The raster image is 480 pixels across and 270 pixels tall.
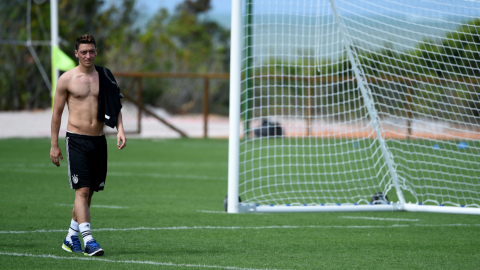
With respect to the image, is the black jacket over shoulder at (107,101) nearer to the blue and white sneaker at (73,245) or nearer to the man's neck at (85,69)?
the man's neck at (85,69)

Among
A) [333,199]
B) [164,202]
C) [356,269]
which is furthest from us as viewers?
[333,199]

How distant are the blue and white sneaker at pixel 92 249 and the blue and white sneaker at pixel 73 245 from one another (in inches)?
7.5

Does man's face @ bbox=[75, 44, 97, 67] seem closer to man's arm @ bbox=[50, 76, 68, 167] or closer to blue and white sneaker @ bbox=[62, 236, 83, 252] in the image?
man's arm @ bbox=[50, 76, 68, 167]

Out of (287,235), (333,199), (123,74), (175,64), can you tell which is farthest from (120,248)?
(175,64)

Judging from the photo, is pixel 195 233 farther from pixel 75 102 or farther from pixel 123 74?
pixel 123 74

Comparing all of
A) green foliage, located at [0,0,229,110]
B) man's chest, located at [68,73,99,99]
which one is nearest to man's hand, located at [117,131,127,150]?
man's chest, located at [68,73,99,99]

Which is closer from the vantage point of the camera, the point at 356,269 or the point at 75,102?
the point at 356,269

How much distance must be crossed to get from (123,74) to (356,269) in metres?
16.4

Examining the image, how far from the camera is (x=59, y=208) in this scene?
7.36 metres

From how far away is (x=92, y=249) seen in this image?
191 inches

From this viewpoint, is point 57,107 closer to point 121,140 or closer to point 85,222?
point 121,140

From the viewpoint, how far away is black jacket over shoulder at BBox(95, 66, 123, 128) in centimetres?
507

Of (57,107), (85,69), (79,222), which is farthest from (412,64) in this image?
(79,222)

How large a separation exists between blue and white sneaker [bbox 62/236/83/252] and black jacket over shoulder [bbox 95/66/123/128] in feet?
3.33
